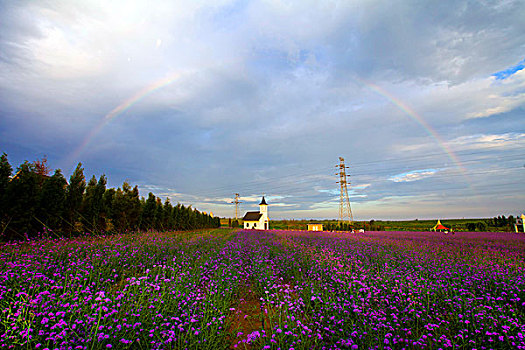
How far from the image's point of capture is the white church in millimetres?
49969

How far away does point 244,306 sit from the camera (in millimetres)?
4195

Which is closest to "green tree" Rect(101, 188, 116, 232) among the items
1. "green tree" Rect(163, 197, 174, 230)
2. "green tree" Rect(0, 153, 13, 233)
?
"green tree" Rect(0, 153, 13, 233)

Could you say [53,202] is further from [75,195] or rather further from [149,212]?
[149,212]

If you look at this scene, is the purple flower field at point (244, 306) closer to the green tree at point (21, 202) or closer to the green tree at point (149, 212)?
the green tree at point (21, 202)

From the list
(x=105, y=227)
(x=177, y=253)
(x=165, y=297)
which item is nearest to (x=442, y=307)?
(x=165, y=297)

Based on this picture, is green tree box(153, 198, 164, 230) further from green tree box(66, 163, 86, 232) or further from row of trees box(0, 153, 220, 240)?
green tree box(66, 163, 86, 232)

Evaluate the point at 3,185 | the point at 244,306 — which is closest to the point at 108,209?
the point at 3,185

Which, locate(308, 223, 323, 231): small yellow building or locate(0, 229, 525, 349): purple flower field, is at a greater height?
locate(0, 229, 525, 349): purple flower field

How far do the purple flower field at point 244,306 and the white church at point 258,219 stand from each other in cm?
4333

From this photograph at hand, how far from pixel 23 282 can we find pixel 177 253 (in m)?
3.42

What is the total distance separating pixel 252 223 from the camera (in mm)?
50406

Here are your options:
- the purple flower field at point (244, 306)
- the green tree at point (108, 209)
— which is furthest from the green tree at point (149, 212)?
the purple flower field at point (244, 306)

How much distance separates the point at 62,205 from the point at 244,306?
14094 mm

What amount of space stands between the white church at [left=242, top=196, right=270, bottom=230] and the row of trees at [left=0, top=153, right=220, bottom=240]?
92.1 feet
